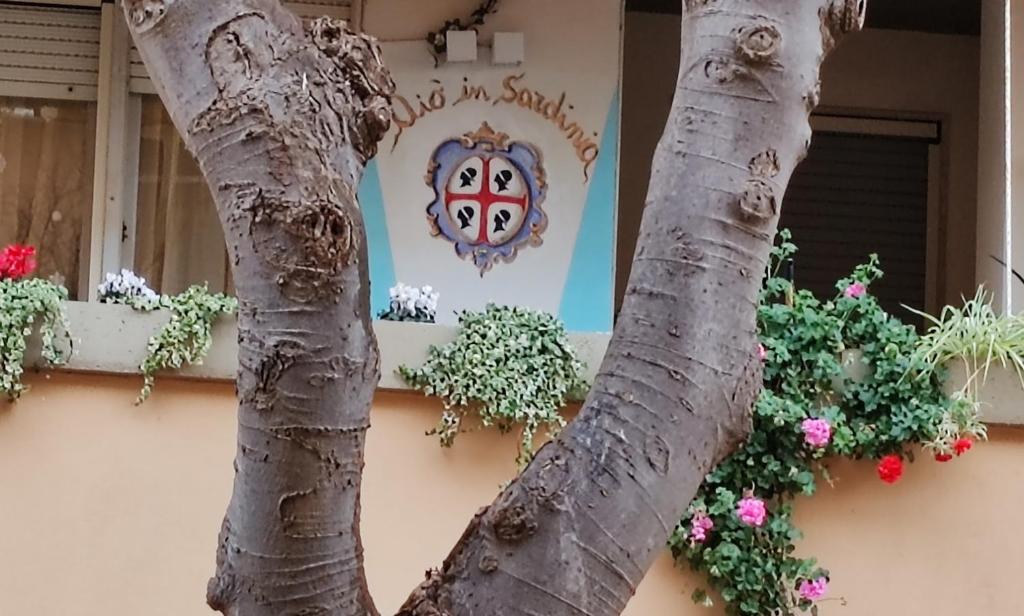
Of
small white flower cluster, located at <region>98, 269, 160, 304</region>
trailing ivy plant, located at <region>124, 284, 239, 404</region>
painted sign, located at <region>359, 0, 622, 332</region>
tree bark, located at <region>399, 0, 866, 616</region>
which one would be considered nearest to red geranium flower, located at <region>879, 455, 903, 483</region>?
painted sign, located at <region>359, 0, 622, 332</region>

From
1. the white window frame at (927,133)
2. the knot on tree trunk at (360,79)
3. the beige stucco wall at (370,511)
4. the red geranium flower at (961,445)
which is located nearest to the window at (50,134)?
the beige stucco wall at (370,511)

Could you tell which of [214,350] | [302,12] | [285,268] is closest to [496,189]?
[302,12]

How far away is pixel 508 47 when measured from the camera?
543 cm

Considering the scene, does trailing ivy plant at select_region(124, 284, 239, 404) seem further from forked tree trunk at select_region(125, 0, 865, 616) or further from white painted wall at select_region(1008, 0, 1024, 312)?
white painted wall at select_region(1008, 0, 1024, 312)

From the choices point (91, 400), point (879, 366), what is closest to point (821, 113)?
point (879, 366)

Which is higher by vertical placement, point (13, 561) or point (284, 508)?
point (13, 561)

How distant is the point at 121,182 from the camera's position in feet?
18.4

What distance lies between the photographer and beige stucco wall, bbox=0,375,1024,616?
13.7ft

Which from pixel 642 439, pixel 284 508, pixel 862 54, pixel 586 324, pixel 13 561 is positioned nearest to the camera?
pixel 284 508

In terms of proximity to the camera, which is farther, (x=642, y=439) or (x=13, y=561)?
(x=13, y=561)

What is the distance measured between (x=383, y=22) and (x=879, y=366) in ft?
8.09

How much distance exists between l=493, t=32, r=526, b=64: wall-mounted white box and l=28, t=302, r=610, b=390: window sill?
5.19 ft

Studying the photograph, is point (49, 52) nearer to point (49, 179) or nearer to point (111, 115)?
point (111, 115)

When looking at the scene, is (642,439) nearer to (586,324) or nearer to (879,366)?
(879,366)
